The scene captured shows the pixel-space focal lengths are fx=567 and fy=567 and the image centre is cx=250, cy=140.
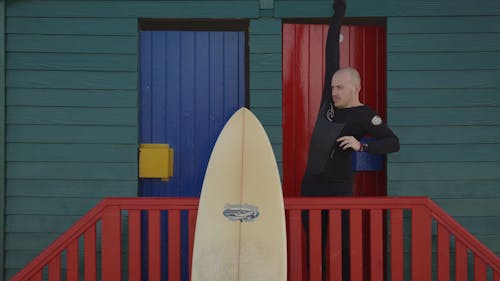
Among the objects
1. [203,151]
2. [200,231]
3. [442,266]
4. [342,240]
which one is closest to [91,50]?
[203,151]

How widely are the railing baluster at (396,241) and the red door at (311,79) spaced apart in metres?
1.33

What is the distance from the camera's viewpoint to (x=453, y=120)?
472 centimetres

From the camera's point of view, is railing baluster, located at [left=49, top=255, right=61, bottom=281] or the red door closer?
railing baluster, located at [left=49, top=255, right=61, bottom=281]

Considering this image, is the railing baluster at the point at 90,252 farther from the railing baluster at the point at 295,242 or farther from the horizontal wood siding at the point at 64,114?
the railing baluster at the point at 295,242

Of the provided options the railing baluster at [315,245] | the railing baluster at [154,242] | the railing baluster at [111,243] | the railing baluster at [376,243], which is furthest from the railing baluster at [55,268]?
the railing baluster at [376,243]

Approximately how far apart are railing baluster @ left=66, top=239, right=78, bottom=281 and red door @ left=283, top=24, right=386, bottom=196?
1.95 m

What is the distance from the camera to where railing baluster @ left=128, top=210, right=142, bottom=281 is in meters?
3.61

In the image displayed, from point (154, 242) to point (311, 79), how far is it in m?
2.15

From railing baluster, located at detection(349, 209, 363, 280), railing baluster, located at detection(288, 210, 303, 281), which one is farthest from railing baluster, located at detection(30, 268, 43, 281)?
railing baluster, located at detection(349, 209, 363, 280)

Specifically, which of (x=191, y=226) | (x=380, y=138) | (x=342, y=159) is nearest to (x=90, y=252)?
(x=191, y=226)

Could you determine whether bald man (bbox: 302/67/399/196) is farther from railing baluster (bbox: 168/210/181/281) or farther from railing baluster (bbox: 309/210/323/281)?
railing baluster (bbox: 168/210/181/281)

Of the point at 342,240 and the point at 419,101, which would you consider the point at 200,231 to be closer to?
the point at 342,240

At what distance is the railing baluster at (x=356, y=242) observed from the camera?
361 cm

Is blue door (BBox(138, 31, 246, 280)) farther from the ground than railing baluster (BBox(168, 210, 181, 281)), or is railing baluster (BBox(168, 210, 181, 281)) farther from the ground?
blue door (BBox(138, 31, 246, 280))
